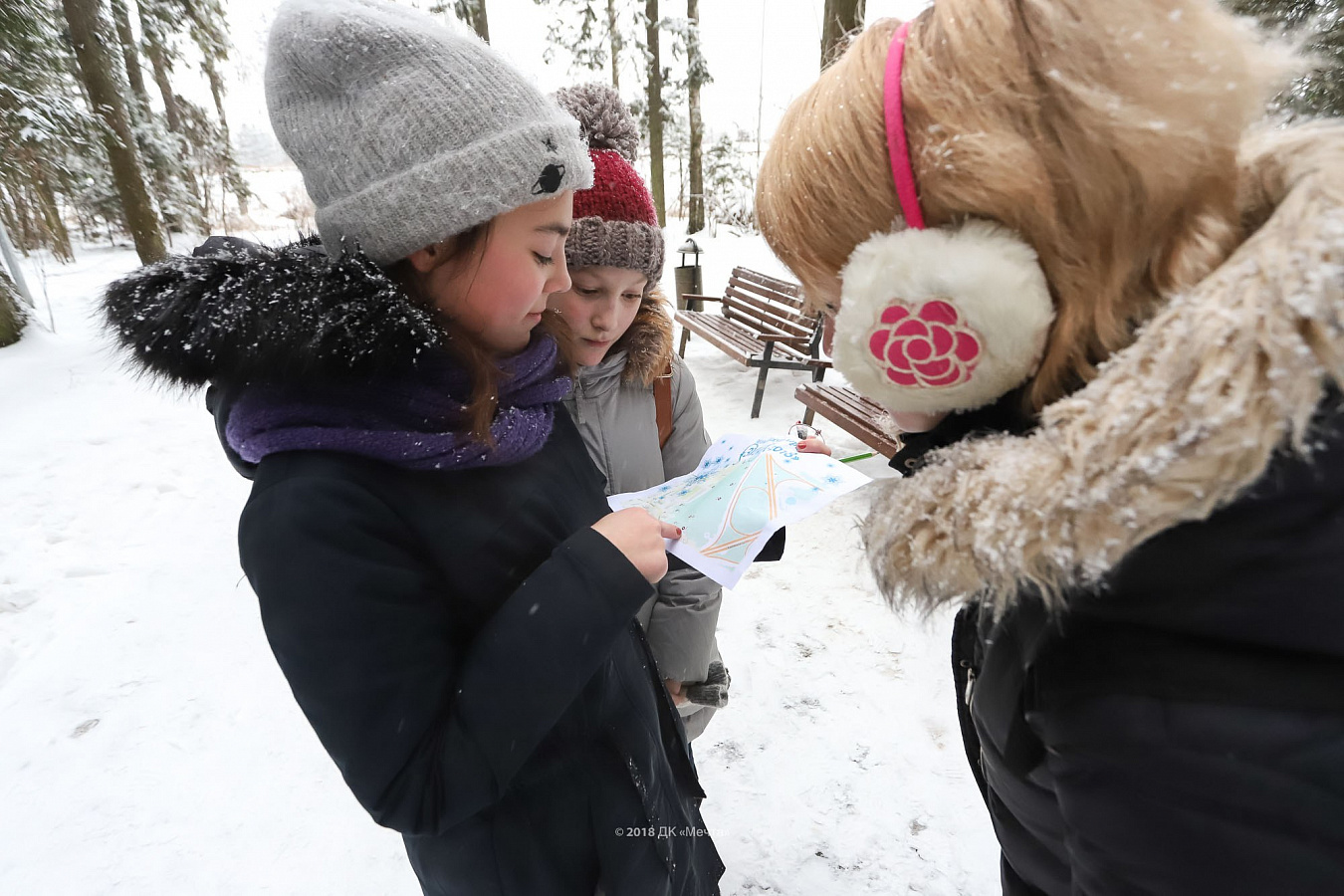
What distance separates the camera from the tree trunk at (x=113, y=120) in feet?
22.4

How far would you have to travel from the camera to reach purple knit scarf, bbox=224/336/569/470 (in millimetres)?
816

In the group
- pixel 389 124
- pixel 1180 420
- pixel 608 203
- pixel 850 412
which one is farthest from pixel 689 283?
pixel 1180 420

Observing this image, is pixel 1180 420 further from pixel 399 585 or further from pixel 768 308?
pixel 768 308

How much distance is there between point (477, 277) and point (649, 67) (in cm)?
1306

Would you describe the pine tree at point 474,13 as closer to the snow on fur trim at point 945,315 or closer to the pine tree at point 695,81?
the pine tree at point 695,81

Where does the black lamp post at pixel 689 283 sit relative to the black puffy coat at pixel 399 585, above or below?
below

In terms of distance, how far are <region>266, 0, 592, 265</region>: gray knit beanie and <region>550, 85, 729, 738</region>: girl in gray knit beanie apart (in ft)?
1.91

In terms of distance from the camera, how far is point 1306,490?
471mm

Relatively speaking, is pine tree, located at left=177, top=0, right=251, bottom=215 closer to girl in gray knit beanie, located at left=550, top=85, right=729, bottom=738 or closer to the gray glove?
girl in gray knit beanie, located at left=550, top=85, right=729, bottom=738

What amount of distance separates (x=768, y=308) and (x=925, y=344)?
5.70 meters

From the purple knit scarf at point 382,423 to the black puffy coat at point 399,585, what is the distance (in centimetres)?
3

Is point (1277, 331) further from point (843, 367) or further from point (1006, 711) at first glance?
point (1006, 711)

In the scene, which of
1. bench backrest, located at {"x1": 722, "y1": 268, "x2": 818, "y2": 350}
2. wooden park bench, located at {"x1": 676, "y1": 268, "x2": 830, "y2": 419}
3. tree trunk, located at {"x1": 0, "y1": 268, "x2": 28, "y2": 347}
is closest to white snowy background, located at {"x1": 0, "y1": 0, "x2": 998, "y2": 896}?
wooden park bench, located at {"x1": 676, "y1": 268, "x2": 830, "y2": 419}

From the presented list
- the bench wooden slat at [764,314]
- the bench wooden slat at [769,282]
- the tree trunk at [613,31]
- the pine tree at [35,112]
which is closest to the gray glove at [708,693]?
the bench wooden slat at [764,314]
